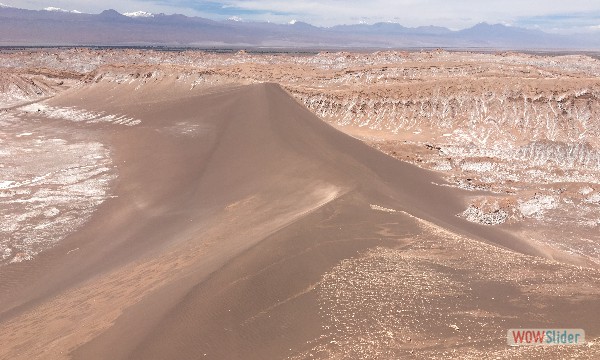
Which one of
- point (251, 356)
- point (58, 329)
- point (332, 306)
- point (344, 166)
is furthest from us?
point (344, 166)

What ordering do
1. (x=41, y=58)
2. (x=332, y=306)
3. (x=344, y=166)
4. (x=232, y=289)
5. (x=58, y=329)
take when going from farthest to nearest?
(x=41, y=58), (x=344, y=166), (x=58, y=329), (x=232, y=289), (x=332, y=306)

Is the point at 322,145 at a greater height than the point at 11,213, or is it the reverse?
the point at 322,145

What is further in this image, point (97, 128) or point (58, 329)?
point (97, 128)

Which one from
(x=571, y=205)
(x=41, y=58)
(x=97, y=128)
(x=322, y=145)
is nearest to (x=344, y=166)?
(x=322, y=145)

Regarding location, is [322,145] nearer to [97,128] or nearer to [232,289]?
[232,289]
